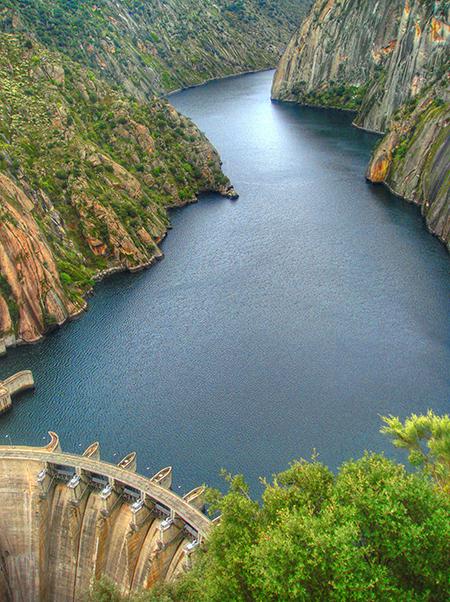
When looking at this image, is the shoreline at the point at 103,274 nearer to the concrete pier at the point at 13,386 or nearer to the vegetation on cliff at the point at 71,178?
the vegetation on cliff at the point at 71,178

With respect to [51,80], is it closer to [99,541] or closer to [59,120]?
[59,120]

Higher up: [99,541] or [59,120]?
[59,120]

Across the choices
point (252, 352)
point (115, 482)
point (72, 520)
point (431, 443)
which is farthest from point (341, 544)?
point (252, 352)

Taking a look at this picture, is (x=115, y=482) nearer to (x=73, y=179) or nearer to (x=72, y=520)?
(x=72, y=520)

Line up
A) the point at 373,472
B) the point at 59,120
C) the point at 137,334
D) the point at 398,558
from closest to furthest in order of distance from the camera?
the point at 398,558
the point at 373,472
the point at 137,334
the point at 59,120

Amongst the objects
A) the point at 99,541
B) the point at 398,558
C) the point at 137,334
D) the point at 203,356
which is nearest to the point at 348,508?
the point at 398,558

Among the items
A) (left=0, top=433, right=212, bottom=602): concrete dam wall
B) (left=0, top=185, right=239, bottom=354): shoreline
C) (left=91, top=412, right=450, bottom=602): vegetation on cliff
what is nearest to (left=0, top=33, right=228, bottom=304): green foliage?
(left=0, top=185, right=239, bottom=354): shoreline
